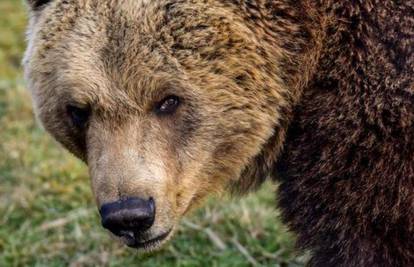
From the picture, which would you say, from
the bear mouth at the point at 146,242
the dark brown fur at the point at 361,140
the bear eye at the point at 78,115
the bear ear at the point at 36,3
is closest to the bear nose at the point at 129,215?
the bear mouth at the point at 146,242

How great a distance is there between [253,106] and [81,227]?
2.43 m

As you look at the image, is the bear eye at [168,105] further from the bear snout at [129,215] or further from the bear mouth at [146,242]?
the bear mouth at [146,242]

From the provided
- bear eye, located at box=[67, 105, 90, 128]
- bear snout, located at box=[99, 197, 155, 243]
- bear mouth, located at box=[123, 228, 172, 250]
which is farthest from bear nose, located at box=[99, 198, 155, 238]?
bear eye, located at box=[67, 105, 90, 128]

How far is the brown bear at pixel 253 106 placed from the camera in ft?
13.5

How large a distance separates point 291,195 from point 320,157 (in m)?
0.29

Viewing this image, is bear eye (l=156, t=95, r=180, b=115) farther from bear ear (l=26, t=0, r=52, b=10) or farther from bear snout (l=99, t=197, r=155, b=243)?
bear ear (l=26, t=0, r=52, b=10)

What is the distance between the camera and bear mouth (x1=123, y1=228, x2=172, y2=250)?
4441 mm

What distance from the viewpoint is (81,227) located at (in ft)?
21.3

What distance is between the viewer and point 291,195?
14.6 ft

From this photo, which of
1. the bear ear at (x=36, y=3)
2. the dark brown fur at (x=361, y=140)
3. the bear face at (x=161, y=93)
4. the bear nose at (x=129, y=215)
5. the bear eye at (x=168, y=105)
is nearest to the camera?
the dark brown fur at (x=361, y=140)

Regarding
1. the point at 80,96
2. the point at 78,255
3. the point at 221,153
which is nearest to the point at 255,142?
the point at 221,153

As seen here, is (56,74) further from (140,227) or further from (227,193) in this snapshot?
(227,193)

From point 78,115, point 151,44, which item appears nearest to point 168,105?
point 151,44

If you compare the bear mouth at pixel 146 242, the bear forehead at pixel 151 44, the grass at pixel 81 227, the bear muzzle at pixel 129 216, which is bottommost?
the grass at pixel 81 227
